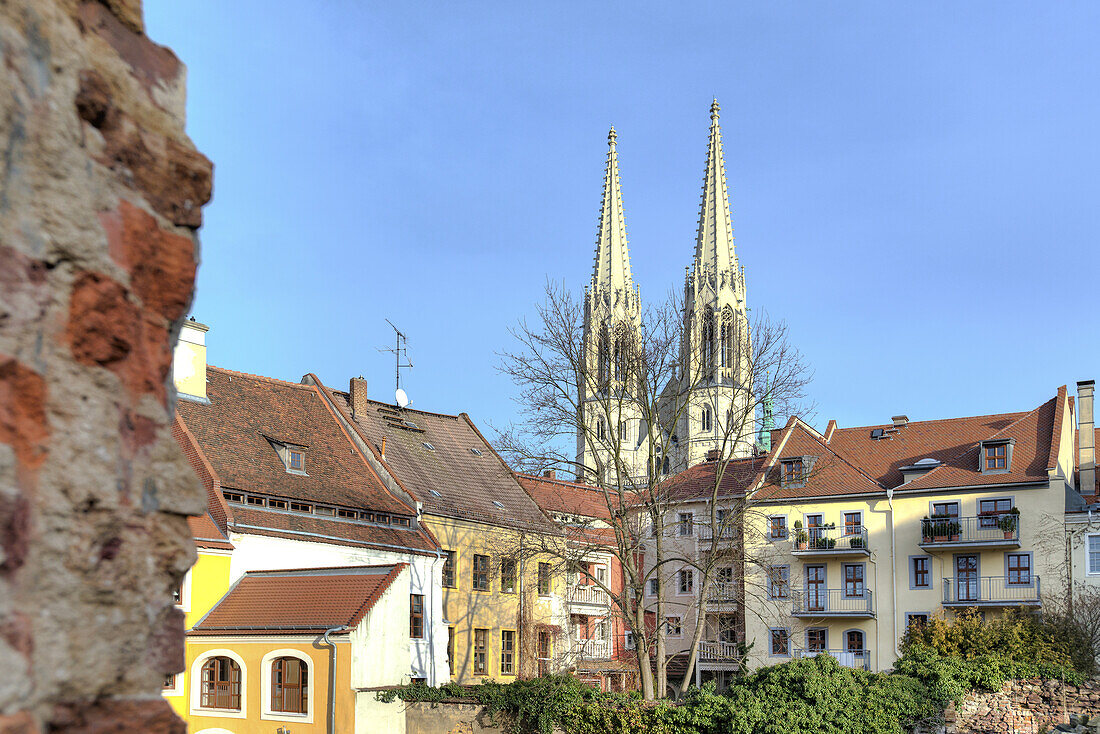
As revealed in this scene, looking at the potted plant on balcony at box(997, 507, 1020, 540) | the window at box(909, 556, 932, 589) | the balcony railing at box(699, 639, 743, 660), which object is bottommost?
the balcony railing at box(699, 639, 743, 660)

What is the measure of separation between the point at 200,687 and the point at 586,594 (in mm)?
18959

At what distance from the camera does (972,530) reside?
41406mm

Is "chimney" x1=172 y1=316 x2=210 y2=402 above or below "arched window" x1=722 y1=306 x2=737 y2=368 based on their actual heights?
below

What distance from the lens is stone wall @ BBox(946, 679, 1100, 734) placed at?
28031 mm

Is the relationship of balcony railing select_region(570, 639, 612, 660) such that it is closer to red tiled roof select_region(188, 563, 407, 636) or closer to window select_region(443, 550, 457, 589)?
window select_region(443, 550, 457, 589)

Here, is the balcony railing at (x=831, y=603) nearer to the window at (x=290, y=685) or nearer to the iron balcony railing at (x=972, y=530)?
the iron balcony railing at (x=972, y=530)

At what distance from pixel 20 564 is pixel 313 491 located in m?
29.6

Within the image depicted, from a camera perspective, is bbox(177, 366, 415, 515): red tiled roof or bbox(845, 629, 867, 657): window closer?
bbox(177, 366, 415, 515): red tiled roof

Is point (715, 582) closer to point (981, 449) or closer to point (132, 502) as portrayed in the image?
point (981, 449)

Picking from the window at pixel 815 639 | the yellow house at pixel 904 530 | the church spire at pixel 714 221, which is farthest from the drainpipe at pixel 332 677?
the church spire at pixel 714 221

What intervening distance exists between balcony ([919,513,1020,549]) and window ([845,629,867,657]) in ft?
14.5

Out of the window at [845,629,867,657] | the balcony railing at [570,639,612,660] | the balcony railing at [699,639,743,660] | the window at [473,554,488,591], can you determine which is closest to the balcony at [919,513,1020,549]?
the window at [845,629,867,657]

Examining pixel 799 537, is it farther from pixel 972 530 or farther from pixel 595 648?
pixel 595 648

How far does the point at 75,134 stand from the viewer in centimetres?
302
